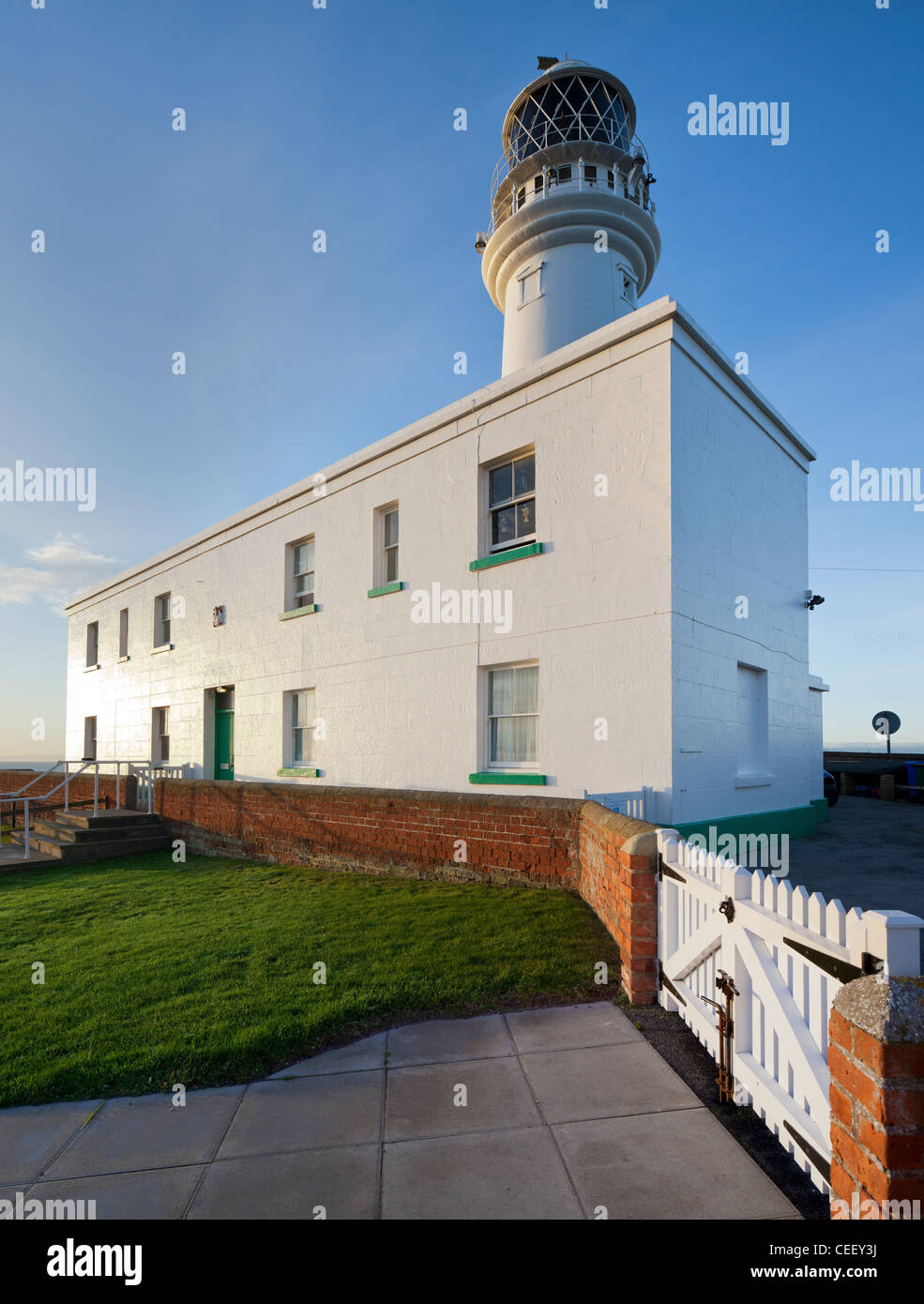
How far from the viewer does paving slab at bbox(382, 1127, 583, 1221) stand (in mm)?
2930

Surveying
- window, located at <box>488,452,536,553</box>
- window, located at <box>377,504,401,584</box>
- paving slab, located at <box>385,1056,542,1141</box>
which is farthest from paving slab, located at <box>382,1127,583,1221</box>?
window, located at <box>377,504,401,584</box>

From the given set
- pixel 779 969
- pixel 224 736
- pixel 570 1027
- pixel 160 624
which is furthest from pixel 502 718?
pixel 160 624

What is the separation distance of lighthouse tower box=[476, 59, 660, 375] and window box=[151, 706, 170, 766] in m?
12.7

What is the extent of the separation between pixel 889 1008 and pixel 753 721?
9615 millimetres

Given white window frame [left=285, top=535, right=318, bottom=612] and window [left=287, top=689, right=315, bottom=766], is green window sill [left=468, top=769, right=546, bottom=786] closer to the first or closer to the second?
window [left=287, top=689, right=315, bottom=766]

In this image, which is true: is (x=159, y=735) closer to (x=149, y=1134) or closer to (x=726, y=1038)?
(x=149, y=1134)

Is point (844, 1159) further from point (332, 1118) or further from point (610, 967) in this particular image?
point (610, 967)

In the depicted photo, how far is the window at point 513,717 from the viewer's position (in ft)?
33.9

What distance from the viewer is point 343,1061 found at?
443 cm

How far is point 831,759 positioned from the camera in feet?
96.6

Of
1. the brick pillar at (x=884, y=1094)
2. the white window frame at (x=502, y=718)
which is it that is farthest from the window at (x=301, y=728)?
the brick pillar at (x=884, y=1094)

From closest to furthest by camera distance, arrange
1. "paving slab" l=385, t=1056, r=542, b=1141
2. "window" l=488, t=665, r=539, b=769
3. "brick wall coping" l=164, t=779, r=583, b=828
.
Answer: "paving slab" l=385, t=1056, r=542, b=1141, "brick wall coping" l=164, t=779, r=583, b=828, "window" l=488, t=665, r=539, b=769

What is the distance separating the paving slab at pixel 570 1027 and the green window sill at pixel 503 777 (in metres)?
4.71
